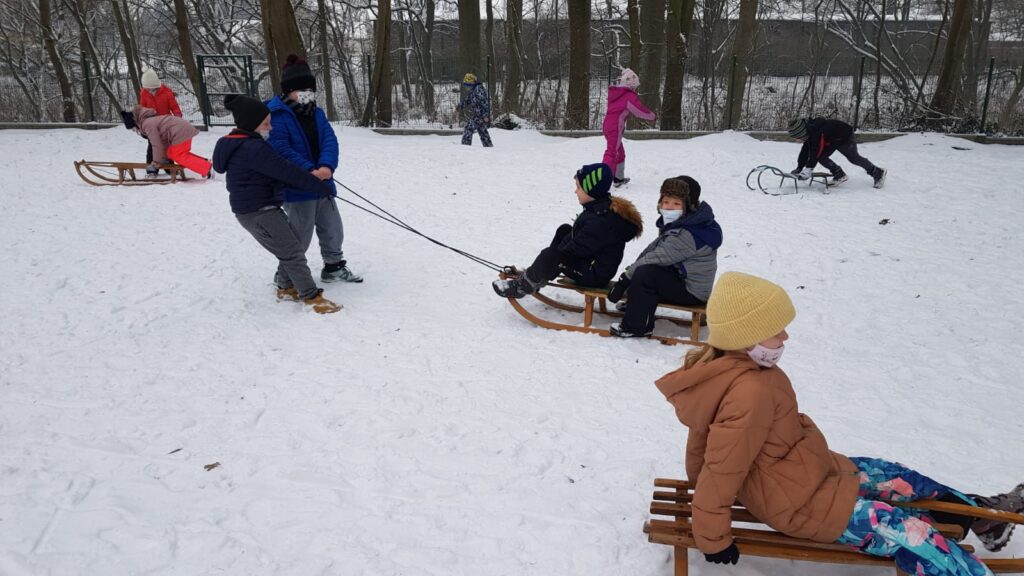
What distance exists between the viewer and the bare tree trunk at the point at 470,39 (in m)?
17.6

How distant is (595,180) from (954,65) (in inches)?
495

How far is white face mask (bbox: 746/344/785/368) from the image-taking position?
7.73 feet

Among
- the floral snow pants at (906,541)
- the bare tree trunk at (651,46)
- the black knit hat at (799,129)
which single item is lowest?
the floral snow pants at (906,541)

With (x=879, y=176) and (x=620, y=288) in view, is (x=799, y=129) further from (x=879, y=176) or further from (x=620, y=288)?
(x=620, y=288)

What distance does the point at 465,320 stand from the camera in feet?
18.0

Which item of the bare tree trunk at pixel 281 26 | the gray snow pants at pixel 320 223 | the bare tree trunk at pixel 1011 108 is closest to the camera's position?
the gray snow pants at pixel 320 223

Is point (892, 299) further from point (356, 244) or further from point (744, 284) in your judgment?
point (356, 244)

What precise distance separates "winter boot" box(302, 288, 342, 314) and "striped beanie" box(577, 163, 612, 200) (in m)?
2.40

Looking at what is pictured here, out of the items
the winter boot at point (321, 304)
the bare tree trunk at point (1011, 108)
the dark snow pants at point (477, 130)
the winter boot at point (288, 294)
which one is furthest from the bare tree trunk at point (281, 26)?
the bare tree trunk at point (1011, 108)

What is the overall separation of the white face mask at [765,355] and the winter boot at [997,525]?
1115mm

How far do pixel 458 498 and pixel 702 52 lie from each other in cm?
2344

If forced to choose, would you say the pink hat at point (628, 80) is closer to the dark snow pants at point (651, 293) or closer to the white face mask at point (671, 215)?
the white face mask at point (671, 215)


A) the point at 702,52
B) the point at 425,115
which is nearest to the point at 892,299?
the point at 425,115

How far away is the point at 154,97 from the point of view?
36.0 ft
